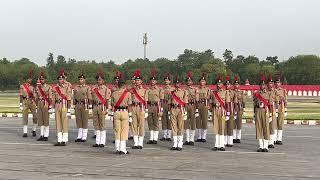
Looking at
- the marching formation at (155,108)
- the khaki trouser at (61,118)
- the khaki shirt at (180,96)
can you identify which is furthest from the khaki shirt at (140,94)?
the khaki trouser at (61,118)

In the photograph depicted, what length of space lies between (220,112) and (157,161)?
120 inches

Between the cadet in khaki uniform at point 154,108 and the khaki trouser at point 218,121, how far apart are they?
2.14 metres

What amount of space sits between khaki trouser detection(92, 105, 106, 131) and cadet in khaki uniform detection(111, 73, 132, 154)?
5.35ft

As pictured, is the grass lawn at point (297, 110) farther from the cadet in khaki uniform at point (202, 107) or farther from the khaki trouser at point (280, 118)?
the cadet in khaki uniform at point (202, 107)

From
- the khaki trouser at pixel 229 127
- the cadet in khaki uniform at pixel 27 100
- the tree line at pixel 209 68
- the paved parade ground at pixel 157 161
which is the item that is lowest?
the paved parade ground at pixel 157 161

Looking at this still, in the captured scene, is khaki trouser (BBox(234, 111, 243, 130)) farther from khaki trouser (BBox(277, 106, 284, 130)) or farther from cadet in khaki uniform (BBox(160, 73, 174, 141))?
cadet in khaki uniform (BBox(160, 73, 174, 141))

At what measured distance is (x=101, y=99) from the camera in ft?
49.4

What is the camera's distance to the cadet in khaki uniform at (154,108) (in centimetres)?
1574

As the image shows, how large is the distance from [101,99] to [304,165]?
20.8ft

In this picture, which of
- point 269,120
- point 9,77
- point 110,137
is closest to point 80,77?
point 110,137

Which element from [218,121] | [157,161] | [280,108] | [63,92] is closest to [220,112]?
[218,121]

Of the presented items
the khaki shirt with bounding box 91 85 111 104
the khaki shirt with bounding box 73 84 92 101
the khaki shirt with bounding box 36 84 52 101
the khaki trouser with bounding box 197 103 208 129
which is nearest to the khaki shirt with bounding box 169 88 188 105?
the khaki trouser with bounding box 197 103 208 129

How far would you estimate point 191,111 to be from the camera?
52.3ft

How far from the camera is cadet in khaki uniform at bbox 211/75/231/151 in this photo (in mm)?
14141
